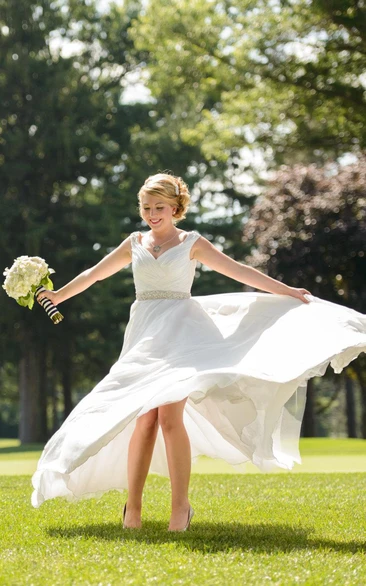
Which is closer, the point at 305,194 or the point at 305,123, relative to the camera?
the point at 305,123

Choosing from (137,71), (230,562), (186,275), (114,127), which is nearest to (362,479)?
(186,275)

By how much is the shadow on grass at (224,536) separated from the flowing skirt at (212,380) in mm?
378

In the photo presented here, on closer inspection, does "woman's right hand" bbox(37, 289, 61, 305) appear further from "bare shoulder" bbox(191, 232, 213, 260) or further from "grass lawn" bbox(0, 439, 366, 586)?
"grass lawn" bbox(0, 439, 366, 586)

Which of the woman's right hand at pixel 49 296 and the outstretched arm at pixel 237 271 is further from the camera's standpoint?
the woman's right hand at pixel 49 296

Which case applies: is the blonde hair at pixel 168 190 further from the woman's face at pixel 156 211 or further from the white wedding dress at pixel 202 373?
the white wedding dress at pixel 202 373

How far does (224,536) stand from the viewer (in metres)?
5.23

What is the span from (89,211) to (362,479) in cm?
2142

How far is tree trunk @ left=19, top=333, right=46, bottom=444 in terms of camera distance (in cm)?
2945

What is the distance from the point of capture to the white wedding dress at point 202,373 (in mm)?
5164

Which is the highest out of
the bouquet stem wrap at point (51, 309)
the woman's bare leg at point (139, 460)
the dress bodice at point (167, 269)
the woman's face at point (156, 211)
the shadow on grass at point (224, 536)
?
the woman's face at point (156, 211)

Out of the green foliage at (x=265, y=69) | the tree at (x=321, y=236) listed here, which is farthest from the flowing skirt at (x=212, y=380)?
the tree at (x=321, y=236)

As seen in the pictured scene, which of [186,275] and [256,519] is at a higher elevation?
[186,275]

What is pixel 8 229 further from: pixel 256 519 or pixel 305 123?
pixel 256 519

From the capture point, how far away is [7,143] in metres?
29.9
